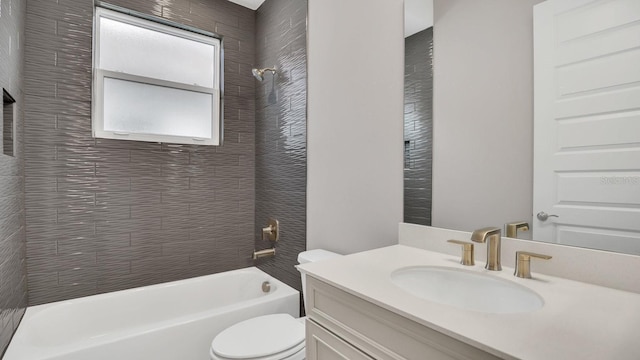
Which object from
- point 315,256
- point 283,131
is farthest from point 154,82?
point 315,256

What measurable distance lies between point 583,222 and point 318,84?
1.53 metres

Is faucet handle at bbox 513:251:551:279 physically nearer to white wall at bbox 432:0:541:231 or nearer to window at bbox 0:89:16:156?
white wall at bbox 432:0:541:231

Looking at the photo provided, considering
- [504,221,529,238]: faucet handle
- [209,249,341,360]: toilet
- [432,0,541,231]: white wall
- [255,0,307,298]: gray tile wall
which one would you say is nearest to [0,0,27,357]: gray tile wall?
[209,249,341,360]: toilet

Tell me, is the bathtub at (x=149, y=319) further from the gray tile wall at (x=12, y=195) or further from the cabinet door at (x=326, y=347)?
→ the cabinet door at (x=326, y=347)

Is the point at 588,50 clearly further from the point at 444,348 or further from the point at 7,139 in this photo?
the point at 7,139

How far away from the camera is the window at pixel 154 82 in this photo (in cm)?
214

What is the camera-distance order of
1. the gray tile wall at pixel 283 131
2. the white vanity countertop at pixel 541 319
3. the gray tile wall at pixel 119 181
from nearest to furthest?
the white vanity countertop at pixel 541 319 < the gray tile wall at pixel 119 181 < the gray tile wall at pixel 283 131

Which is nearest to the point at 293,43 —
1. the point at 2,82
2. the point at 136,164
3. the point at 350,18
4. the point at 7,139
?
the point at 350,18

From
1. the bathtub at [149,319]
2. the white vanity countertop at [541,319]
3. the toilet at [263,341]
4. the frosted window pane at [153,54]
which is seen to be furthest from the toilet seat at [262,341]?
the frosted window pane at [153,54]

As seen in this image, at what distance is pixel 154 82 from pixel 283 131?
108 centimetres

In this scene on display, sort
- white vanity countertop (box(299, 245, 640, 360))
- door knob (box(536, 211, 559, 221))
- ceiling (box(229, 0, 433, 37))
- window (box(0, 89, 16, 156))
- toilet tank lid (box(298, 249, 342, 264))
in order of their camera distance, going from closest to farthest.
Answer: white vanity countertop (box(299, 245, 640, 360))
door knob (box(536, 211, 559, 221))
ceiling (box(229, 0, 433, 37))
window (box(0, 89, 16, 156))
toilet tank lid (box(298, 249, 342, 264))

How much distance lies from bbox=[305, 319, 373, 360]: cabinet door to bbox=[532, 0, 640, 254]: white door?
2.32 feet

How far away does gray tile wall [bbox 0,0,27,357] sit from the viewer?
136cm

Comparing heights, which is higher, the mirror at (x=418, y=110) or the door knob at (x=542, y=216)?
the mirror at (x=418, y=110)
